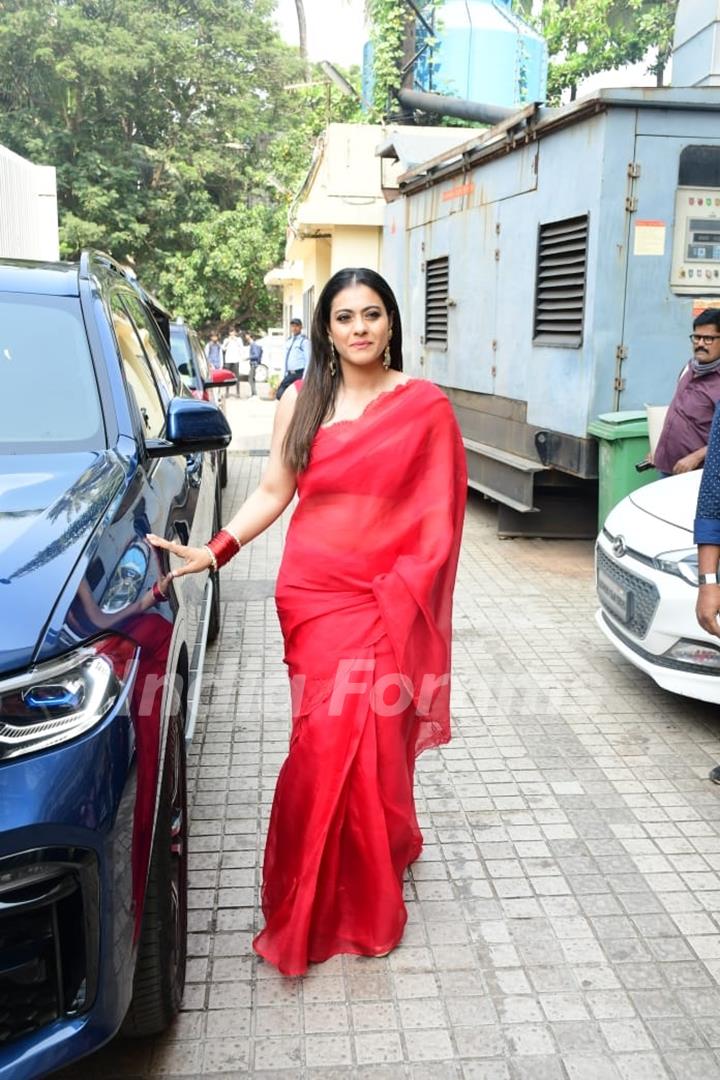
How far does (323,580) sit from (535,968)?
121 cm

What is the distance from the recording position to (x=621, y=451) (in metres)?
6.89

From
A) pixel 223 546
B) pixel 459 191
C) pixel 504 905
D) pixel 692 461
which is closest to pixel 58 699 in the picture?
pixel 223 546

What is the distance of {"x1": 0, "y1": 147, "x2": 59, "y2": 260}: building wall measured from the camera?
1316 centimetres

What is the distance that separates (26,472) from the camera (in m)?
→ 2.66

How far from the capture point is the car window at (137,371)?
3383 mm

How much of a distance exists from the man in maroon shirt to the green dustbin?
556 millimetres

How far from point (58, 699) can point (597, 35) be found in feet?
107

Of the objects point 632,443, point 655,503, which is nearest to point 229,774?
point 655,503

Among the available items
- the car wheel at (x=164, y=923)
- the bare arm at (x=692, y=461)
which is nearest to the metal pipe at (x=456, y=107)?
the bare arm at (x=692, y=461)

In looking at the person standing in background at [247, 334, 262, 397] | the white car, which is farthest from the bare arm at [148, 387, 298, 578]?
the person standing in background at [247, 334, 262, 397]

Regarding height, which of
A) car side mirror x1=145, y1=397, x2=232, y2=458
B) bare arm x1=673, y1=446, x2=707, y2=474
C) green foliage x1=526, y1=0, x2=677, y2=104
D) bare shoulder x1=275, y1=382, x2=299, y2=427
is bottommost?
bare arm x1=673, y1=446, x2=707, y2=474

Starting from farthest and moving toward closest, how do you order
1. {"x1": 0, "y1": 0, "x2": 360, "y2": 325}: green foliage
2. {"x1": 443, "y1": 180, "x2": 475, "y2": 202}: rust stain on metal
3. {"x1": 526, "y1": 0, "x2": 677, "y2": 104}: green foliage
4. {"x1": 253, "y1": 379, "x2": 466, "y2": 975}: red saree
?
1. {"x1": 0, "y1": 0, "x2": 360, "y2": 325}: green foliage
2. {"x1": 526, "y1": 0, "x2": 677, "y2": 104}: green foliage
3. {"x1": 443, "y1": 180, "x2": 475, "y2": 202}: rust stain on metal
4. {"x1": 253, "y1": 379, "x2": 466, "y2": 975}: red saree

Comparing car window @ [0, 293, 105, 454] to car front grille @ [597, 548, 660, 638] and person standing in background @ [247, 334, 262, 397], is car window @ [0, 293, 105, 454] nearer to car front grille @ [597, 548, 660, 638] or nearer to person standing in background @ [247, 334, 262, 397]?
car front grille @ [597, 548, 660, 638]

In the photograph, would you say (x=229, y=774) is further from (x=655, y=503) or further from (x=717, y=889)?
(x=655, y=503)
